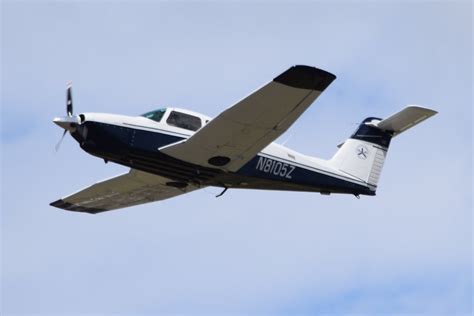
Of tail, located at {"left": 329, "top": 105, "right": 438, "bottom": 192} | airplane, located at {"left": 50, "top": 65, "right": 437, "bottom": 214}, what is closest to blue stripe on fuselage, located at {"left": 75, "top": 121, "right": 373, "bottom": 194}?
airplane, located at {"left": 50, "top": 65, "right": 437, "bottom": 214}

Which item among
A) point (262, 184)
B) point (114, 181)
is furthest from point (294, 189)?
point (114, 181)

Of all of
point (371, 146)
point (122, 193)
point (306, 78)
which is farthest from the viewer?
point (371, 146)

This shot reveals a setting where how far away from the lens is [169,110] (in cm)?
2759

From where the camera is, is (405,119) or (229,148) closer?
(229,148)

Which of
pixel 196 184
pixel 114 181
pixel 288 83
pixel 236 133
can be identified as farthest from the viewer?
pixel 114 181

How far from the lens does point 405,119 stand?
2998cm

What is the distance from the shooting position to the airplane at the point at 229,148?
84.1 feet

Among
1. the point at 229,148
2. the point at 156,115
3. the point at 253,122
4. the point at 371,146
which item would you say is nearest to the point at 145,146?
the point at 156,115

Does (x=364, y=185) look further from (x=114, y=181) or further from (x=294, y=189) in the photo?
(x=114, y=181)

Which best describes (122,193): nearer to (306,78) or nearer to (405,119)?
(405,119)

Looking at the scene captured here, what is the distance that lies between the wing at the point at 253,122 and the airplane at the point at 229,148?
2cm

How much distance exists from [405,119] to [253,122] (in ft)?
18.2

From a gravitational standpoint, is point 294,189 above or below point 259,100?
below

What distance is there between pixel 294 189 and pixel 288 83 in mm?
4999
